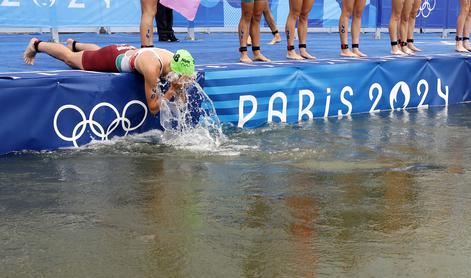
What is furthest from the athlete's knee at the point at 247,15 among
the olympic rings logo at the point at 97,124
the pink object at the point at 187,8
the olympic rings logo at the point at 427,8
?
the olympic rings logo at the point at 427,8

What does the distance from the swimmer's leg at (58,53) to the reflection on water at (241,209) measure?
3.77 ft

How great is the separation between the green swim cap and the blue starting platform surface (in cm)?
55

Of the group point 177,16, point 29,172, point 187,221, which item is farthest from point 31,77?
point 177,16

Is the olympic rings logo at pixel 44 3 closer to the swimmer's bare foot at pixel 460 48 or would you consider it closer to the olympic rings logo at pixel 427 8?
the swimmer's bare foot at pixel 460 48

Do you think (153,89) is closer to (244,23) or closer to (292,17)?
(244,23)

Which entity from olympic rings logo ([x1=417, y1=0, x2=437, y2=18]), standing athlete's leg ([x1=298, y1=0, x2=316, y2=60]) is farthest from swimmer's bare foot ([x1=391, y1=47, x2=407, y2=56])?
olympic rings logo ([x1=417, y1=0, x2=437, y2=18])

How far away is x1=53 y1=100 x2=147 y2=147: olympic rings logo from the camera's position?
559cm

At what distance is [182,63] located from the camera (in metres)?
5.68

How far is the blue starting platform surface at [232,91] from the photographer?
5.45 metres

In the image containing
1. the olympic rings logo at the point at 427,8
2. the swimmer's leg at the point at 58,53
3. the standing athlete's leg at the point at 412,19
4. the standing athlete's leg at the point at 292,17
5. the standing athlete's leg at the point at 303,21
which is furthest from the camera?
the olympic rings logo at the point at 427,8

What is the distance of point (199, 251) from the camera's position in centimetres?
322

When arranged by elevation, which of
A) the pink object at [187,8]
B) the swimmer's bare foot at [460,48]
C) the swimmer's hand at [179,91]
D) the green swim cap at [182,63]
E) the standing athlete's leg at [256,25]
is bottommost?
the swimmer's hand at [179,91]

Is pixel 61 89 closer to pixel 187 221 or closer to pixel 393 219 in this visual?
pixel 187 221

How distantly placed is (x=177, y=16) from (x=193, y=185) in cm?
827
